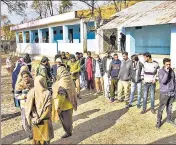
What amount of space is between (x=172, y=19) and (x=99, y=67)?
472 centimetres

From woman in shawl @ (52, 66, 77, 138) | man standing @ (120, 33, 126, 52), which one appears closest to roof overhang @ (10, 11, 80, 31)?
man standing @ (120, 33, 126, 52)

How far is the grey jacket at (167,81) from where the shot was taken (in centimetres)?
640

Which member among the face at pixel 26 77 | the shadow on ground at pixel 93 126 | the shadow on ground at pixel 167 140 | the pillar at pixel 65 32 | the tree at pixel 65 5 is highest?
the tree at pixel 65 5

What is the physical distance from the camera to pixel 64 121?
19.6ft

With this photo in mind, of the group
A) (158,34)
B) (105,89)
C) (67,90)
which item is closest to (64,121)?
(67,90)

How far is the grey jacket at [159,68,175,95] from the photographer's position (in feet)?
21.0

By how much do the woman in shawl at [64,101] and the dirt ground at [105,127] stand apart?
Result: 336 mm

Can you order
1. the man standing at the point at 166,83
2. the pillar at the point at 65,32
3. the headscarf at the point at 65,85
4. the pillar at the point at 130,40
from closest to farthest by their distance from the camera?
the headscarf at the point at 65,85 < the man standing at the point at 166,83 < the pillar at the point at 130,40 < the pillar at the point at 65,32

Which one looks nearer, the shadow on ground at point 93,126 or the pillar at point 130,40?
the shadow on ground at point 93,126

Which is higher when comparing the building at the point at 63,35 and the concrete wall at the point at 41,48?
the building at the point at 63,35

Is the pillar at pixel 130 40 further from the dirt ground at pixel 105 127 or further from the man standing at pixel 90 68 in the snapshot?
the dirt ground at pixel 105 127

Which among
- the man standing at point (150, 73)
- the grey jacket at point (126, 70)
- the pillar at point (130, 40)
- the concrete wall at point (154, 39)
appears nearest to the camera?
the man standing at point (150, 73)

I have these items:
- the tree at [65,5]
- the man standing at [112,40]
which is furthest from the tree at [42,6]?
the man standing at [112,40]

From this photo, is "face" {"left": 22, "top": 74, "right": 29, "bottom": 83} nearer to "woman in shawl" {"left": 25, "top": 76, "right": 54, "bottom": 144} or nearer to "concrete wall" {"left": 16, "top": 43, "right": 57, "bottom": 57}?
"woman in shawl" {"left": 25, "top": 76, "right": 54, "bottom": 144}
